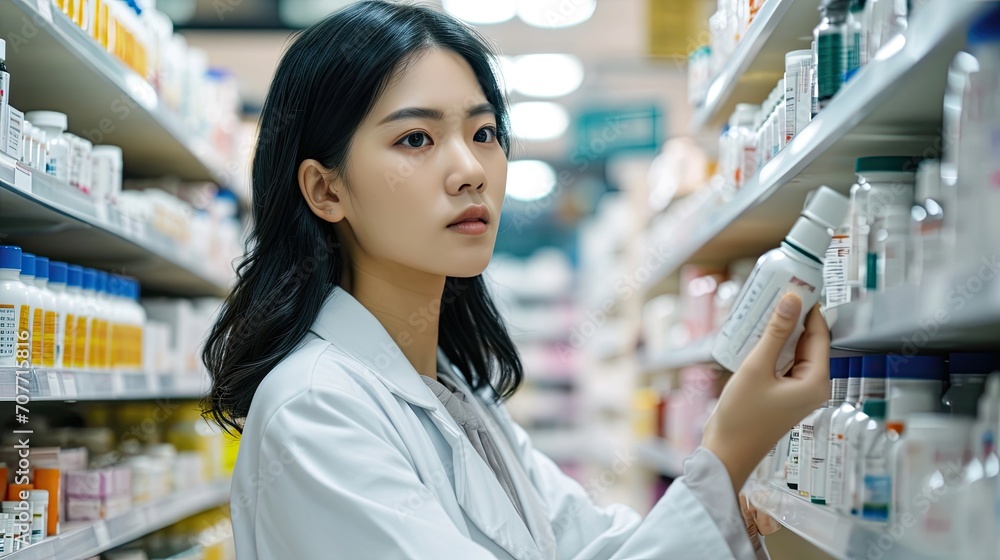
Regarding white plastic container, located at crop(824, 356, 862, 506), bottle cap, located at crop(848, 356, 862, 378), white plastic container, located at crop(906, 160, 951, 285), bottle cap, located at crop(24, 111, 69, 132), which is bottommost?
white plastic container, located at crop(824, 356, 862, 506)

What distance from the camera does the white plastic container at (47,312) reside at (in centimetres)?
203

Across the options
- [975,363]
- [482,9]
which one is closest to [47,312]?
[975,363]

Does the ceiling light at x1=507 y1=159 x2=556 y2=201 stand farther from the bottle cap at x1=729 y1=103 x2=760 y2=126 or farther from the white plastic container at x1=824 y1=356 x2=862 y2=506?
the white plastic container at x1=824 y1=356 x2=862 y2=506

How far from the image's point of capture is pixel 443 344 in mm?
2172

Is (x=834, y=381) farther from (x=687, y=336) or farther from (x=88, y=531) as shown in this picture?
(x=687, y=336)

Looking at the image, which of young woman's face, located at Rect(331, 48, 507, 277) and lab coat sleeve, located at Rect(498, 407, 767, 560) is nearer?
lab coat sleeve, located at Rect(498, 407, 767, 560)

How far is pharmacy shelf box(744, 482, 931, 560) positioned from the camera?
3.68 feet

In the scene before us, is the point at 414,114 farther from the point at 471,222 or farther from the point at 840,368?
the point at 840,368

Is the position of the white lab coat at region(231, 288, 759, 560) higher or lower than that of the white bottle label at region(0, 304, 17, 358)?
lower

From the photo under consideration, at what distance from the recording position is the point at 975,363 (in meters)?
A: 1.18

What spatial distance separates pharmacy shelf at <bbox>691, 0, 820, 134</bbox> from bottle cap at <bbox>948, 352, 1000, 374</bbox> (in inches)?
31.4

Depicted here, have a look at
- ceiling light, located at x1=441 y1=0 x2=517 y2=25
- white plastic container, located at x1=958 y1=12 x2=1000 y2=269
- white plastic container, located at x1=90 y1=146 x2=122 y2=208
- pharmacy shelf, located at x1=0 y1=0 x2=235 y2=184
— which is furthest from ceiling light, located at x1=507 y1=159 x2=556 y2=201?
white plastic container, located at x1=958 y1=12 x2=1000 y2=269

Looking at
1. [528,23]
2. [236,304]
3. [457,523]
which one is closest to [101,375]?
[236,304]

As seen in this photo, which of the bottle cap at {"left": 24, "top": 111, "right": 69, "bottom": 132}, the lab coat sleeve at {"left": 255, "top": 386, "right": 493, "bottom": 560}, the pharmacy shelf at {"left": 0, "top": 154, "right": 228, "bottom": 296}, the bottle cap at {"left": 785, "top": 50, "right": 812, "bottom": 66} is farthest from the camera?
the bottle cap at {"left": 24, "top": 111, "right": 69, "bottom": 132}
